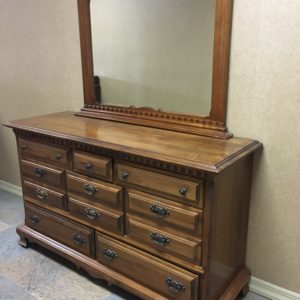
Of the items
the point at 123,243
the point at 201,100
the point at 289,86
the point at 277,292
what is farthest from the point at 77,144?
the point at 277,292

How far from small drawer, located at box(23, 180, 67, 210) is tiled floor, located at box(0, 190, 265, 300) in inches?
15.0

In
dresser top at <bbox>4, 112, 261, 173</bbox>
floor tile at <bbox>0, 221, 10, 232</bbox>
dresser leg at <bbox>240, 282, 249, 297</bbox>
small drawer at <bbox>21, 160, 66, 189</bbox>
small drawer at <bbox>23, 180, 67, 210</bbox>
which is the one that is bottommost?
floor tile at <bbox>0, 221, 10, 232</bbox>

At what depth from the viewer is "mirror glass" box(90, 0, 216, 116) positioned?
1.73m

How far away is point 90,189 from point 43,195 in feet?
1.51

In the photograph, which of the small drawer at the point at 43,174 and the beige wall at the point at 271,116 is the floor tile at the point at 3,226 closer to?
the small drawer at the point at 43,174

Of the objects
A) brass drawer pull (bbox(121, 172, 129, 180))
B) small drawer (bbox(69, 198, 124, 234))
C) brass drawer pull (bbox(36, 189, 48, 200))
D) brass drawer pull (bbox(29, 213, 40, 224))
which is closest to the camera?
brass drawer pull (bbox(121, 172, 129, 180))

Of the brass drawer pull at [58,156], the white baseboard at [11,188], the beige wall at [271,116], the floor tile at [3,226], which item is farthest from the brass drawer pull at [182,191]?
the white baseboard at [11,188]

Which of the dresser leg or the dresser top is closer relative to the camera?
the dresser top

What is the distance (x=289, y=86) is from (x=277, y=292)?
108 cm

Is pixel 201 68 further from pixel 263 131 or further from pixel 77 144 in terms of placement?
pixel 77 144

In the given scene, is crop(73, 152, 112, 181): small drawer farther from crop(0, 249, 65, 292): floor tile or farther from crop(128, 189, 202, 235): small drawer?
crop(0, 249, 65, 292): floor tile

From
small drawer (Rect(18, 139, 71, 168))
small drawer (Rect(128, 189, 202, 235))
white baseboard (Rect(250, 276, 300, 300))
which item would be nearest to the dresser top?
small drawer (Rect(18, 139, 71, 168))

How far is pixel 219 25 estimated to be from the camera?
1.64m

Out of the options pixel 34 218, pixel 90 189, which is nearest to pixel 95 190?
pixel 90 189
